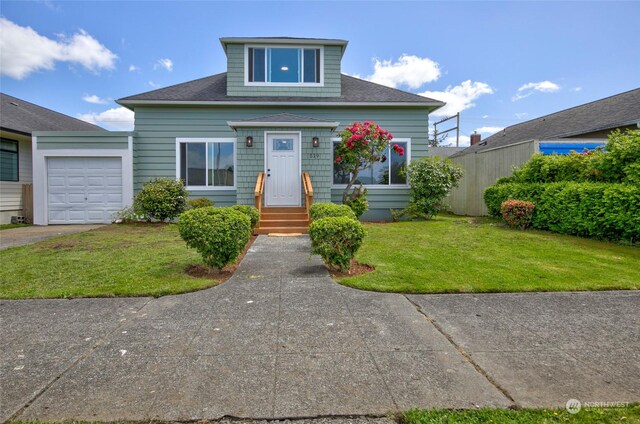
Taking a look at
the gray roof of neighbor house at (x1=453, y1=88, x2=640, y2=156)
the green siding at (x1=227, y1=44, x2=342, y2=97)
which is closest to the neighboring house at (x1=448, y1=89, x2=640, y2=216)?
the gray roof of neighbor house at (x1=453, y1=88, x2=640, y2=156)

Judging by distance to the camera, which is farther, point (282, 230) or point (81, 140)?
point (81, 140)

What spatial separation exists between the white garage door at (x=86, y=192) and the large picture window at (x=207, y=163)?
2151 millimetres

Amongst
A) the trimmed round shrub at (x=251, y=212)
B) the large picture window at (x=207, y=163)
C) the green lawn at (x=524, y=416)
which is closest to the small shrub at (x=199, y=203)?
the large picture window at (x=207, y=163)

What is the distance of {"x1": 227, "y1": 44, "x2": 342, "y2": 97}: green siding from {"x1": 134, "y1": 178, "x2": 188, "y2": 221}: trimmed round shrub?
12.8ft

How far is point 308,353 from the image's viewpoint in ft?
9.72

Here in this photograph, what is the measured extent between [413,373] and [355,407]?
0.63 m

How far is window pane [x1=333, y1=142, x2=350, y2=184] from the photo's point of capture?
40.6 ft

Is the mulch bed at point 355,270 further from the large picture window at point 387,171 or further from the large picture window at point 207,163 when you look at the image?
the large picture window at point 207,163

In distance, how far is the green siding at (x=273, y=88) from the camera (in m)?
12.6

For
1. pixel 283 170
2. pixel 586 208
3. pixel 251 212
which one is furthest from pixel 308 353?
pixel 283 170

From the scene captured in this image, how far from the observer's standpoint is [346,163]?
12.1 meters

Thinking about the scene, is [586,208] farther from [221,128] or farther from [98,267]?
[221,128]

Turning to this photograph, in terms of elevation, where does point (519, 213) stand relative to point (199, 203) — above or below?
below

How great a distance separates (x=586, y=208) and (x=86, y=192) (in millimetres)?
14569
